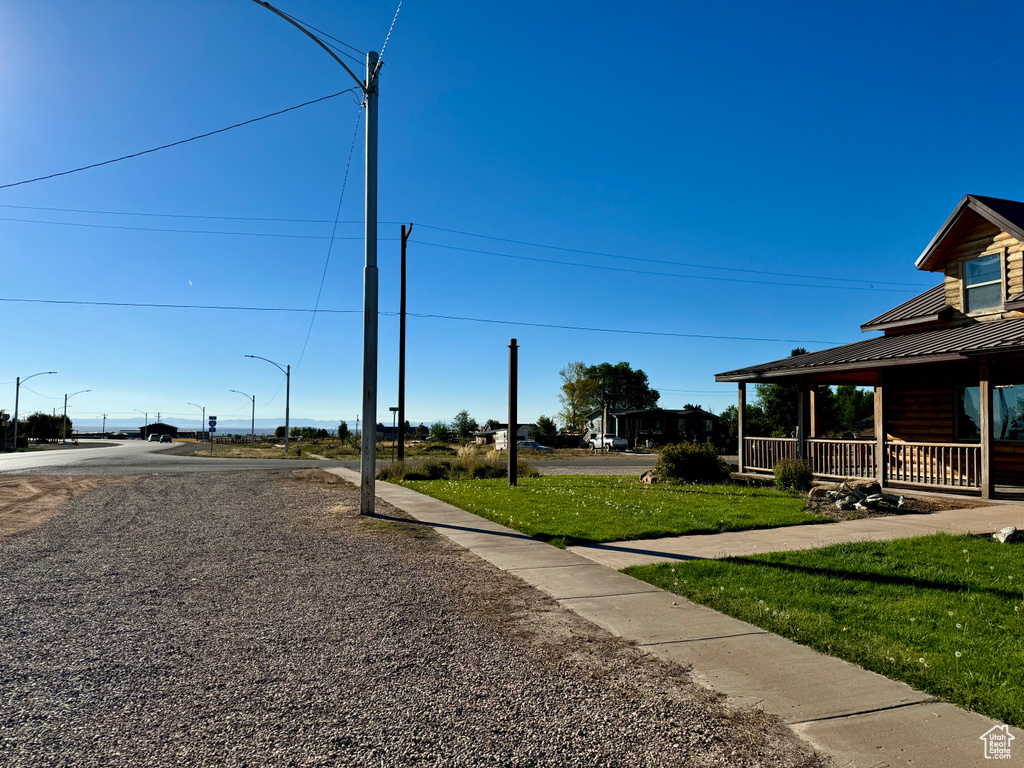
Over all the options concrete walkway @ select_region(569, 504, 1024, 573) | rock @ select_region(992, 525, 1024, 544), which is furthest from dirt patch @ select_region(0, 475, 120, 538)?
rock @ select_region(992, 525, 1024, 544)

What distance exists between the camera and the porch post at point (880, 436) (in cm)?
1554

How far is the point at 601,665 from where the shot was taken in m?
4.61

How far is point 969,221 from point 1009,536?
11.0 meters

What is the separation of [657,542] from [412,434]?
86.3m

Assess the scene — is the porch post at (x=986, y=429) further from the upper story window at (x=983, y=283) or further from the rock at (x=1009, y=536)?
the rock at (x=1009, y=536)

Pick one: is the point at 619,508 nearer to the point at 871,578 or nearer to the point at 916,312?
the point at 871,578

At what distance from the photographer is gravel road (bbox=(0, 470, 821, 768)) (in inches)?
134

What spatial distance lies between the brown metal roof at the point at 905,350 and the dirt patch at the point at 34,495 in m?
17.2

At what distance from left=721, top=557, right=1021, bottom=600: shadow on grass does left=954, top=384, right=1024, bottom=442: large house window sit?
10.7m

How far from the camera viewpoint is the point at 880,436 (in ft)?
51.4

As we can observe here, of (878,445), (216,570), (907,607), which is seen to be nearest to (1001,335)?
(878,445)

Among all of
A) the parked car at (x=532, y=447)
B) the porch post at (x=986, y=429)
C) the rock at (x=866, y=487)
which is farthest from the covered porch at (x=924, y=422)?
the parked car at (x=532, y=447)

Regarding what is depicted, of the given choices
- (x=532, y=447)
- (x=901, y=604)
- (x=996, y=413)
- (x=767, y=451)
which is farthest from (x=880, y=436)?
(x=532, y=447)

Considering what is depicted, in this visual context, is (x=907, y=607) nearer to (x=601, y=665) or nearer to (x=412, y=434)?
(x=601, y=665)
